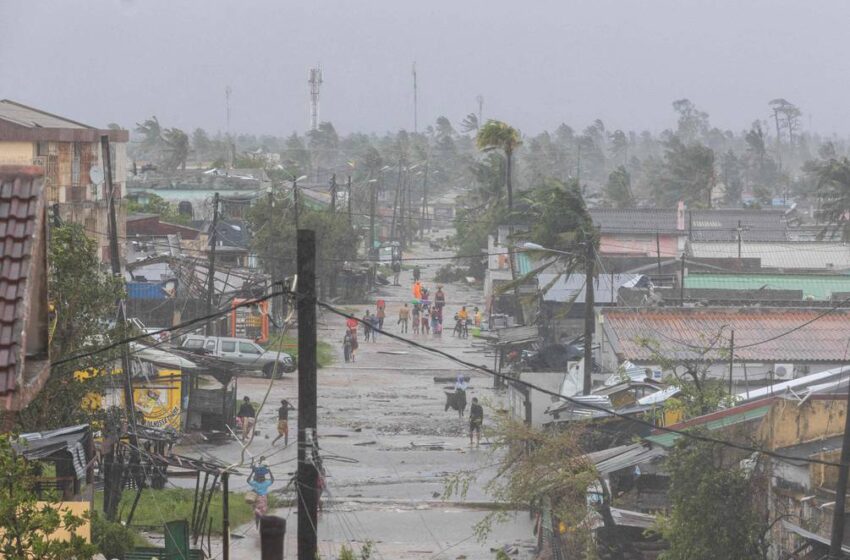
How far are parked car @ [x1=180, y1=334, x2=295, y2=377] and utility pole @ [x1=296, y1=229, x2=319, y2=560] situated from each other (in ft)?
62.7

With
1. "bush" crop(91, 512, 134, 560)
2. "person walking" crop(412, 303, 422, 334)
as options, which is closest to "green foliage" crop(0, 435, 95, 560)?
"bush" crop(91, 512, 134, 560)

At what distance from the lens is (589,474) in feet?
52.2

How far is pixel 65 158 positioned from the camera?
32.9 meters

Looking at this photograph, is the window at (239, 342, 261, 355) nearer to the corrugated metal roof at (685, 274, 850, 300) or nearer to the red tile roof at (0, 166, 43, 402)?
the corrugated metal roof at (685, 274, 850, 300)

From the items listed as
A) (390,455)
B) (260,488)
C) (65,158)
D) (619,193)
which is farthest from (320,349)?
(619,193)

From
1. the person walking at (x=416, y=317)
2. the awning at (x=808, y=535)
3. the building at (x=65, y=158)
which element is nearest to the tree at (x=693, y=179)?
the person walking at (x=416, y=317)

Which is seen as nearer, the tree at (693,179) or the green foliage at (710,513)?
the green foliage at (710,513)

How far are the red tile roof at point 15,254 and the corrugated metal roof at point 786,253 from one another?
42.6 metres

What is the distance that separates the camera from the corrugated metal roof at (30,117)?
32375 millimetres

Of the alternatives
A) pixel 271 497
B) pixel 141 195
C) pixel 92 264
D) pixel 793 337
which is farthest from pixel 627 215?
pixel 92 264

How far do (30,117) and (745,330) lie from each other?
1898 cm

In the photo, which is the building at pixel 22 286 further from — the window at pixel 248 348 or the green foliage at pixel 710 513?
the window at pixel 248 348

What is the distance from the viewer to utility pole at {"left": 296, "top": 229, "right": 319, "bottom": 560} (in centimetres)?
1048

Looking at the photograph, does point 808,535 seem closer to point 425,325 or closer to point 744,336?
point 744,336
